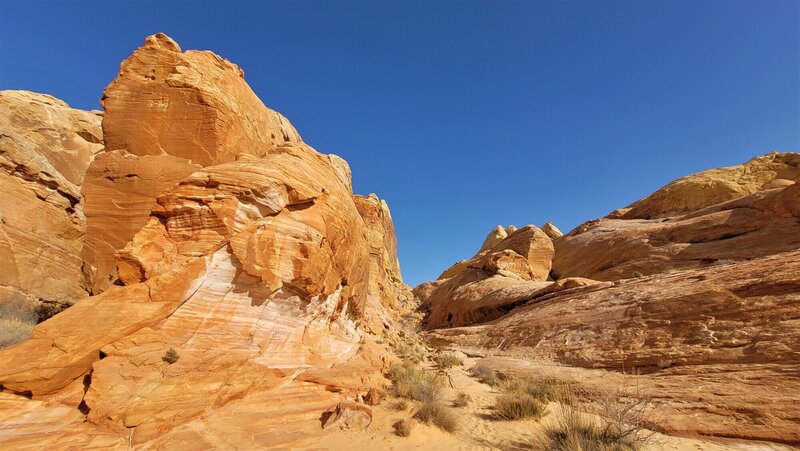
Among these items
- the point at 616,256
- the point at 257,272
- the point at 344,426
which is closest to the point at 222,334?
the point at 257,272

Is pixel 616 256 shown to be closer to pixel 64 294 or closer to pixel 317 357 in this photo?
pixel 317 357

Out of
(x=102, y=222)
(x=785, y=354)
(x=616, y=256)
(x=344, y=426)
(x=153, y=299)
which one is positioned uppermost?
(x=616, y=256)

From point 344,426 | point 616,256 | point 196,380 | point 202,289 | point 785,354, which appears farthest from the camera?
point 616,256

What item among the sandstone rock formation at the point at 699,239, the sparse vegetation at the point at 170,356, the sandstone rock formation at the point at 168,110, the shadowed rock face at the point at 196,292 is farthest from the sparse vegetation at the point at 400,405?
the sandstone rock formation at the point at 699,239

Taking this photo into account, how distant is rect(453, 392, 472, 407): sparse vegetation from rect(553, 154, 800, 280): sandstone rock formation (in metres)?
19.7

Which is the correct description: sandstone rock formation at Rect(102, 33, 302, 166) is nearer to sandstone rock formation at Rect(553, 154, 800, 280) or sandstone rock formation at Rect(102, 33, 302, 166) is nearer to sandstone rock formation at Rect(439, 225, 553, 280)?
sandstone rock formation at Rect(439, 225, 553, 280)

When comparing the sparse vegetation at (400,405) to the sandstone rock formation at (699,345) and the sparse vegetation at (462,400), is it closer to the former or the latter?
the sparse vegetation at (462,400)

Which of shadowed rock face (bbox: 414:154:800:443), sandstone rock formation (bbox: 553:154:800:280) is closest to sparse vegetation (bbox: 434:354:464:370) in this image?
shadowed rock face (bbox: 414:154:800:443)

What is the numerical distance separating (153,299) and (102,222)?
15.2 ft

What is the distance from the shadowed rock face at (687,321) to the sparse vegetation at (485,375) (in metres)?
1.01

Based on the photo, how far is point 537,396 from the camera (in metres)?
8.43

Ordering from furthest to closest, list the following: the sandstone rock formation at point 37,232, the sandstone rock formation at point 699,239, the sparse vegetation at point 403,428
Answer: the sandstone rock formation at point 699,239, the sandstone rock formation at point 37,232, the sparse vegetation at point 403,428

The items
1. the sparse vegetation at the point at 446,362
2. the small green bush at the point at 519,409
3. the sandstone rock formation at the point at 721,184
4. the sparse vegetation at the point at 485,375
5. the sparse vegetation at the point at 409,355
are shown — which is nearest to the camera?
the small green bush at the point at 519,409

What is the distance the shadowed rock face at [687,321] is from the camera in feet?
22.2
